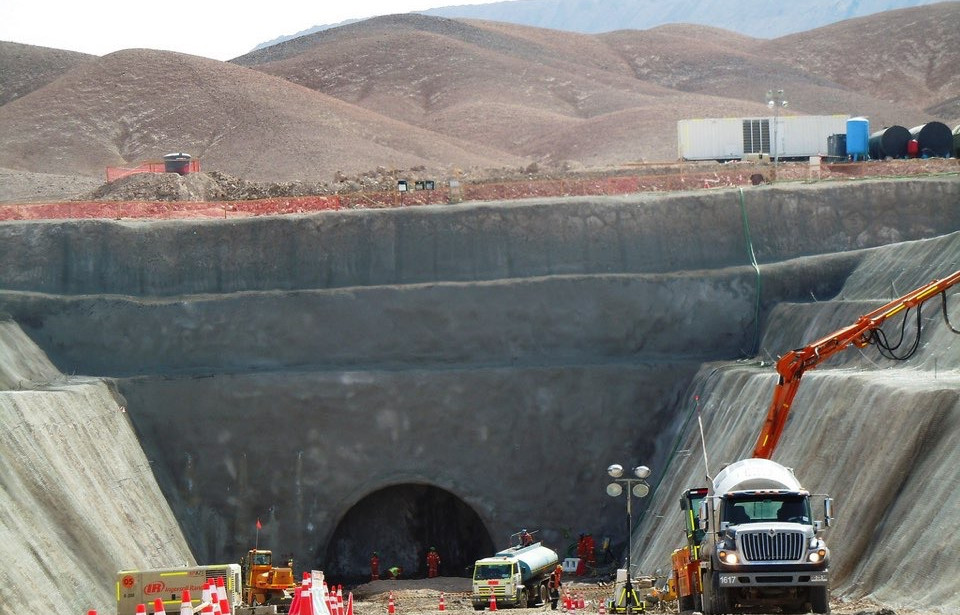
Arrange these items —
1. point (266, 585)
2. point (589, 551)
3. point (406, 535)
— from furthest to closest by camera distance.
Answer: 1. point (406, 535)
2. point (589, 551)
3. point (266, 585)

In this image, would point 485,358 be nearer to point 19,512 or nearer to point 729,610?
point 19,512

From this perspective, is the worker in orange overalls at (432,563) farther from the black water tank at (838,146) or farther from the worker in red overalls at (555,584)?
the black water tank at (838,146)

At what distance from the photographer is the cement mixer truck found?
23000 millimetres

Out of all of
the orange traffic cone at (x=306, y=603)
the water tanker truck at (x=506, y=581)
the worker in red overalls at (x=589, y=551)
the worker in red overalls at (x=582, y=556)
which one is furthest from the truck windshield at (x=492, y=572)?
the orange traffic cone at (x=306, y=603)

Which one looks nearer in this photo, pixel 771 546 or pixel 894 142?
pixel 771 546

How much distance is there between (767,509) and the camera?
2386 centimetres

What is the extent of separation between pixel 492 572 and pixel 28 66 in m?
103

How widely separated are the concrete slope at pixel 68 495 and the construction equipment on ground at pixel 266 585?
3.10 meters

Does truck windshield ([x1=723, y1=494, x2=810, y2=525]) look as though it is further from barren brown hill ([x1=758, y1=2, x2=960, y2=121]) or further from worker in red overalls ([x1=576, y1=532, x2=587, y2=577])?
barren brown hill ([x1=758, y1=2, x2=960, y2=121])

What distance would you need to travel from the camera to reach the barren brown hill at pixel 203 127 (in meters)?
95.1

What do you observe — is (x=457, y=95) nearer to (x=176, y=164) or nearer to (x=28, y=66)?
(x=28, y=66)

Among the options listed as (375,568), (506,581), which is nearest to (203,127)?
(375,568)

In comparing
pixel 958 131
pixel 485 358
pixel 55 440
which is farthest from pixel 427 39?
pixel 55 440

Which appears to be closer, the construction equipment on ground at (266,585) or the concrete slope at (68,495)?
the concrete slope at (68,495)
